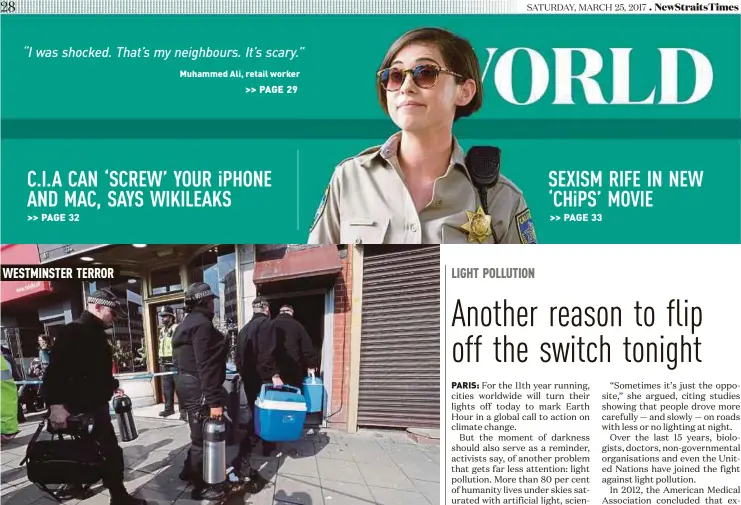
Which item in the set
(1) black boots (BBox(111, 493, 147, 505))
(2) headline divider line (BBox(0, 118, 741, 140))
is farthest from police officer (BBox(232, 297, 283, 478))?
(2) headline divider line (BBox(0, 118, 741, 140))

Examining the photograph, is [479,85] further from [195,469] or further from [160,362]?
[195,469]

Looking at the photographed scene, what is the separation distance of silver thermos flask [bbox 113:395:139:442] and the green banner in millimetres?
690

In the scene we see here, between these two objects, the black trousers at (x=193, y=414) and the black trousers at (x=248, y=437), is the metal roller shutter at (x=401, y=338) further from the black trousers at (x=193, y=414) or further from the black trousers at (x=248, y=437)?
the black trousers at (x=193, y=414)

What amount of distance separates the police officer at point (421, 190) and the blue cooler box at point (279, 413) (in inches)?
27.1

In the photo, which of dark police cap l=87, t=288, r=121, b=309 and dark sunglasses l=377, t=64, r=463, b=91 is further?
dark police cap l=87, t=288, r=121, b=309

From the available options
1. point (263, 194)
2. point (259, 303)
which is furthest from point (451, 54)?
point (259, 303)

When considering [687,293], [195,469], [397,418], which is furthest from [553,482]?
[195,469]

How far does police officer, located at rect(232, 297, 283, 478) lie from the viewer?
152 centimetres

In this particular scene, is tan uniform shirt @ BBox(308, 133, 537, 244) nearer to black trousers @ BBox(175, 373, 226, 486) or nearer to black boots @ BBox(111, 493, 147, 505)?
black trousers @ BBox(175, 373, 226, 486)

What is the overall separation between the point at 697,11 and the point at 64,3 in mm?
2582

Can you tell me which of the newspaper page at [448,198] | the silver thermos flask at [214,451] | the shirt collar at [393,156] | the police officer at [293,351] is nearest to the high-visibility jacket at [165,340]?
the newspaper page at [448,198]

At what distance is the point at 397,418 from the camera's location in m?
1.55

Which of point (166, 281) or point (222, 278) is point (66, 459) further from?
point (222, 278)

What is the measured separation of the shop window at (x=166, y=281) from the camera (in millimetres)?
1461
